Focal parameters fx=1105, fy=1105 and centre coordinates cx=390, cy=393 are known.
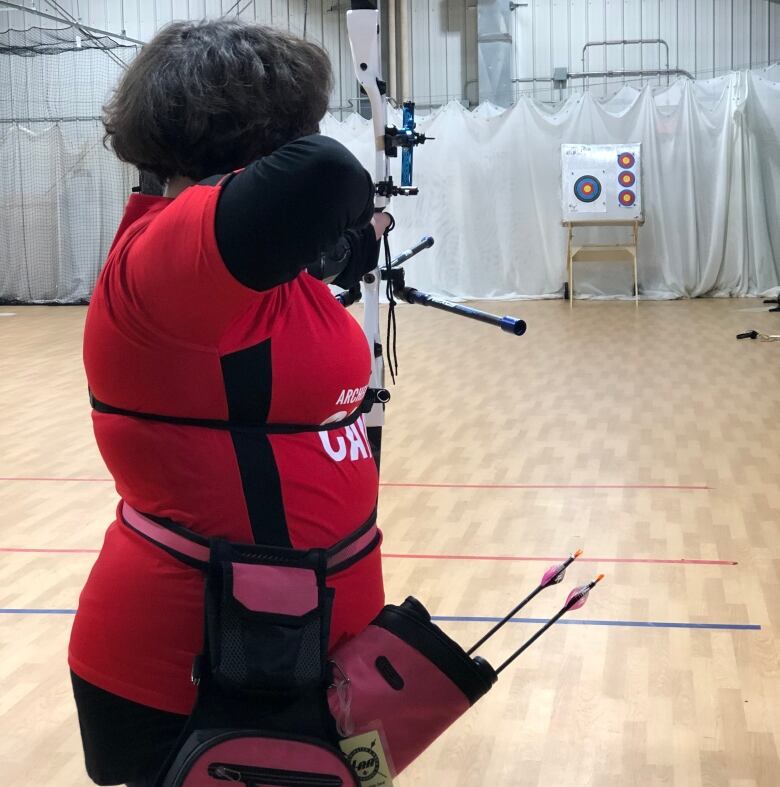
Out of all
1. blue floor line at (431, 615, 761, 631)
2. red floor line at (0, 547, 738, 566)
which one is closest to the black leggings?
blue floor line at (431, 615, 761, 631)

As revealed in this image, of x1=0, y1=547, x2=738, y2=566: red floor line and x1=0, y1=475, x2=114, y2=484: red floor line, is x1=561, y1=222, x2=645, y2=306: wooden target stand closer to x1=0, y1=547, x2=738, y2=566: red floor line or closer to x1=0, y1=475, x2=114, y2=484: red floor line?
x1=0, y1=475, x2=114, y2=484: red floor line

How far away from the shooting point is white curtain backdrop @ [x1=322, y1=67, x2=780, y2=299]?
8719 mm

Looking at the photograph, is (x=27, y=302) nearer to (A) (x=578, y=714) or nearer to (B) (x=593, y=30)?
(B) (x=593, y=30)

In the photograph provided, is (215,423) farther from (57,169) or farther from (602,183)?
(57,169)

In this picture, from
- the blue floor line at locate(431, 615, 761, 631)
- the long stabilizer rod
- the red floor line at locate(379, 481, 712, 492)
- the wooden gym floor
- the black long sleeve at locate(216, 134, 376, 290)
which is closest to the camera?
the black long sleeve at locate(216, 134, 376, 290)

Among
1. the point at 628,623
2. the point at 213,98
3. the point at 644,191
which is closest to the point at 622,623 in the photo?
the point at 628,623

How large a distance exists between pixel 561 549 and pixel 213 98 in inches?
85.4

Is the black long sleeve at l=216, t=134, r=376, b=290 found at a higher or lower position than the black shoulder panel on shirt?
higher

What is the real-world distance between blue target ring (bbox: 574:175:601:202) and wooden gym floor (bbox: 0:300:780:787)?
3.21 metres

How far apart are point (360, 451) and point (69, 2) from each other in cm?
1062

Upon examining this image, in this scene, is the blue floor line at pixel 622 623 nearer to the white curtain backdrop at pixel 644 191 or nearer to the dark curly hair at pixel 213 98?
the dark curly hair at pixel 213 98

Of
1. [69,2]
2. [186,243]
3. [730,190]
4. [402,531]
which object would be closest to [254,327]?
[186,243]

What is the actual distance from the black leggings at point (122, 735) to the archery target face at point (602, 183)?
27.1 feet

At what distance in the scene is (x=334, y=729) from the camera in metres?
0.85
